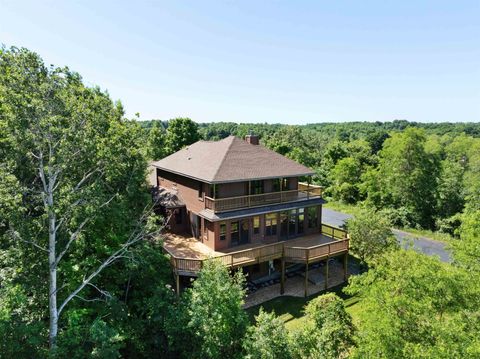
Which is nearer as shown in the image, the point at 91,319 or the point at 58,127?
the point at 58,127

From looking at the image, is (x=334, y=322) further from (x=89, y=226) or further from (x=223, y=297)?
(x=89, y=226)

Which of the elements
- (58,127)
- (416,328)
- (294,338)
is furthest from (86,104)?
(416,328)

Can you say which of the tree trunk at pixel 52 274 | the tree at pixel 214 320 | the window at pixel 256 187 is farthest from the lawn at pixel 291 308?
the tree trunk at pixel 52 274

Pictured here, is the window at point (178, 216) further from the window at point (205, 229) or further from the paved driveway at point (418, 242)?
the paved driveway at point (418, 242)

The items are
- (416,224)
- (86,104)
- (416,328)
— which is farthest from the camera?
(416,224)

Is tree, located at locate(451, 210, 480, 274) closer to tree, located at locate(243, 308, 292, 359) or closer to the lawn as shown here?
the lawn

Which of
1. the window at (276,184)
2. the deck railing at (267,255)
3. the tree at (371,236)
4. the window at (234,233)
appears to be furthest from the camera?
the window at (276,184)

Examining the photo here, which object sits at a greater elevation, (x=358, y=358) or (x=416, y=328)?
(x=416, y=328)
